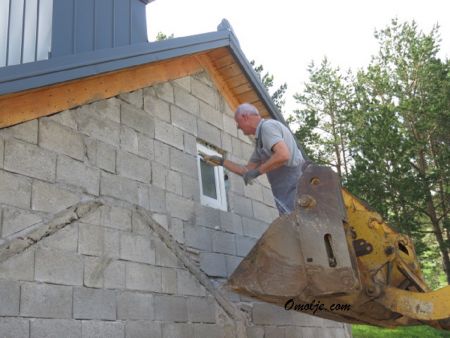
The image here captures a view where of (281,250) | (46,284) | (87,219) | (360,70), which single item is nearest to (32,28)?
(87,219)

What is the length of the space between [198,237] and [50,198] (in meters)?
1.91

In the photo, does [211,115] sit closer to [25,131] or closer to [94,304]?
[25,131]

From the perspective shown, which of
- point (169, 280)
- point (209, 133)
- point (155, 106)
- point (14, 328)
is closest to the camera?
point (14, 328)

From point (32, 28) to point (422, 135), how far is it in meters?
18.8

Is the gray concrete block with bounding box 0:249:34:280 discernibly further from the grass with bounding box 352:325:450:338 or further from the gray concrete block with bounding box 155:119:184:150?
the grass with bounding box 352:325:450:338

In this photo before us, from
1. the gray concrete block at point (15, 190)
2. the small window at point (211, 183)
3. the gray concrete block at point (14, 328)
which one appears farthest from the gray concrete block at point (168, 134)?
the gray concrete block at point (14, 328)

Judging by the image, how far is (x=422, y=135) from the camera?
70.7 feet

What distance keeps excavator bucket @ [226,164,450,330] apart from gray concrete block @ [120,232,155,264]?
1.14 meters

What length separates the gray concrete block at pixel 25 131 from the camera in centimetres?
420

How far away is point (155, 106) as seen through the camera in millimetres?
5973

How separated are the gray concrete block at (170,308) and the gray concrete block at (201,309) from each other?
0.27ft

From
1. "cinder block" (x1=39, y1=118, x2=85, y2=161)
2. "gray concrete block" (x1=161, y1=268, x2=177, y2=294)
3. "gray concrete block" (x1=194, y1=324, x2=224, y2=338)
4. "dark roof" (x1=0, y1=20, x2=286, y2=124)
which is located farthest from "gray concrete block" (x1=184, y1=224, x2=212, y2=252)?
"dark roof" (x1=0, y1=20, x2=286, y2=124)

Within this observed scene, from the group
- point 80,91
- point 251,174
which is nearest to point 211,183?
point 251,174

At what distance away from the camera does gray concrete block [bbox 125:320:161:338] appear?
4535mm
